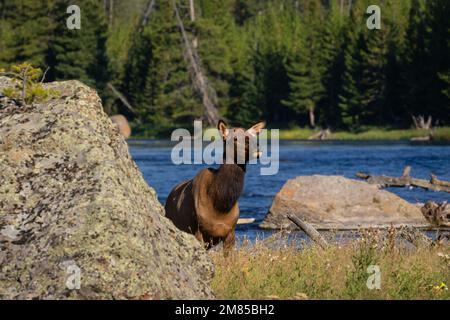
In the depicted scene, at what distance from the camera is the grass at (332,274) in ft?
27.8

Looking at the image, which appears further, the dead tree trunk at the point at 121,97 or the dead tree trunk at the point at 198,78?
the dead tree trunk at the point at 121,97

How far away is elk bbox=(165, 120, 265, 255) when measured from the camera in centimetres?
1034

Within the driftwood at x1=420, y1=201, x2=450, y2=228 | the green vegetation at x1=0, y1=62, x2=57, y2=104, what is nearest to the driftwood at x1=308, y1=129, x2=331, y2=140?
the driftwood at x1=420, y1=201, x2=450, y2=228

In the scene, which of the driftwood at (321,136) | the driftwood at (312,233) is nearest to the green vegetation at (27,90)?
the driftwood at (312,233)

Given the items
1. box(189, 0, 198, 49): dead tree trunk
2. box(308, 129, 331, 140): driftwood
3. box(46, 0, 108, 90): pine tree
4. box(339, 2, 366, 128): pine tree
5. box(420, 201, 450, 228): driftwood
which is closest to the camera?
box(420, 201, 450, 228): driftwood

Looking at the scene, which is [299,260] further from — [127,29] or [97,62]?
[127,29]

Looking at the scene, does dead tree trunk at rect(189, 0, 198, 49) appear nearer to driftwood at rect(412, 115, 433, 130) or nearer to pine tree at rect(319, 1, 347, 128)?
pine tree at rect(319, 1, 347, 128)

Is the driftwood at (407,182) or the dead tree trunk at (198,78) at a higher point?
the driftwood at (407,182)

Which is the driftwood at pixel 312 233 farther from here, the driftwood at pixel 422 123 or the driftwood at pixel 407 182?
the driftwood at pixel 422 123

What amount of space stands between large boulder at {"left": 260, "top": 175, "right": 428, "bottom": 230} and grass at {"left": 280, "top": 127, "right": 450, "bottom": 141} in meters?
44.3

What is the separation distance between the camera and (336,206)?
2320 centimetres

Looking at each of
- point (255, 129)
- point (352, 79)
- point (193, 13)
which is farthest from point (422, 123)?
point (255, 129)

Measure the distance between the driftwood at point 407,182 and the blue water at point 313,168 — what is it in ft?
0.89
